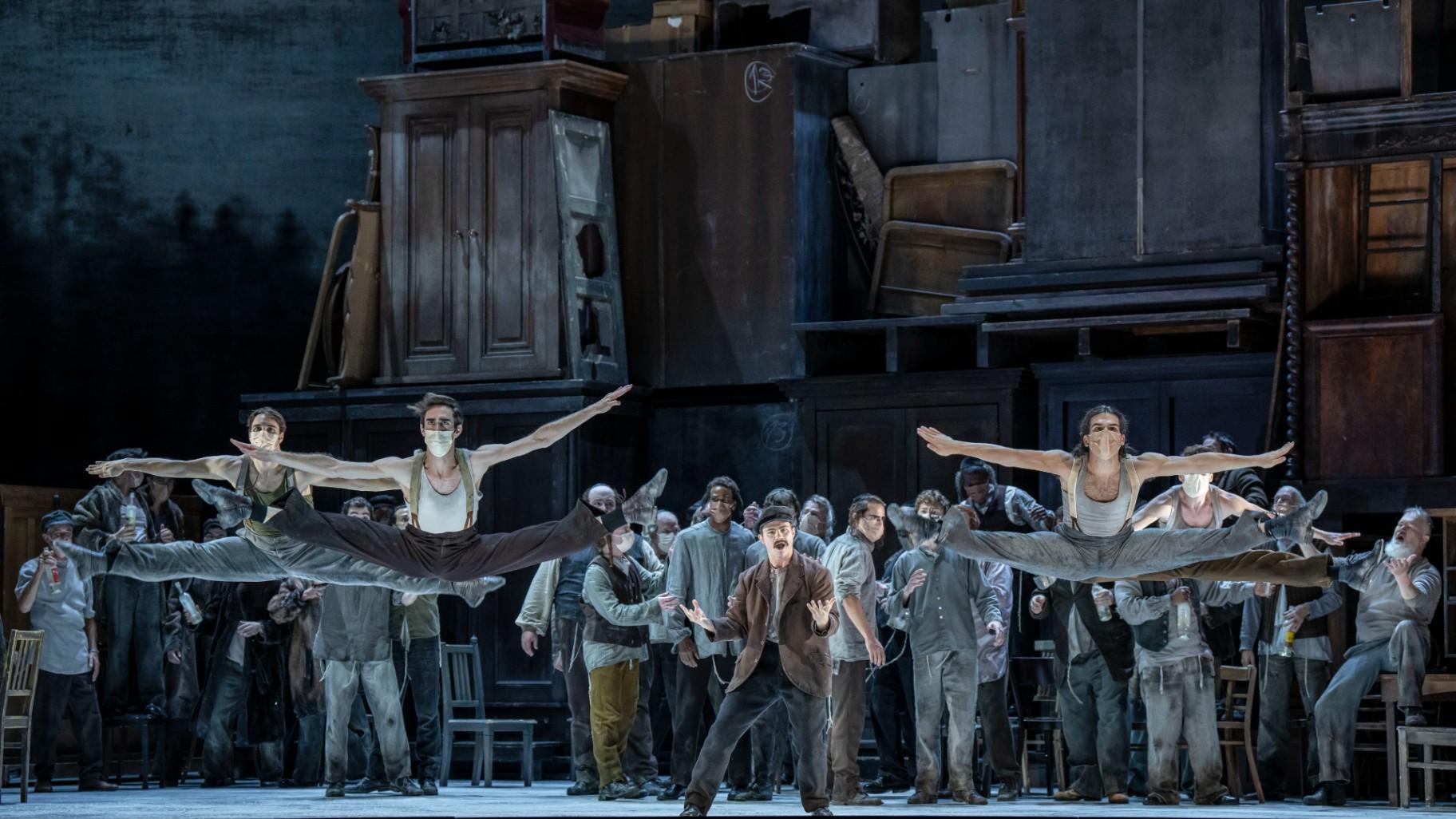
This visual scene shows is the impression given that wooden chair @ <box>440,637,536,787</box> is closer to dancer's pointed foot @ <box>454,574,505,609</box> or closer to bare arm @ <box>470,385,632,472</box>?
dancer's pointed foot @ <box>454,574,505,609</box>

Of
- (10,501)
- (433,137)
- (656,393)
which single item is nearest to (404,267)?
(433,137)

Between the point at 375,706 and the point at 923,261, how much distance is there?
4881 mm

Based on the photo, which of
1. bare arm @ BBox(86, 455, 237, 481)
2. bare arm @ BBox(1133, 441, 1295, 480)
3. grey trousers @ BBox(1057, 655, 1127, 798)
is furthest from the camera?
grey trousers @ BBox(1057, 655, 1127, 798)

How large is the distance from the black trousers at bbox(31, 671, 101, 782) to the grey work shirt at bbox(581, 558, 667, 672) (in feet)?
10.1

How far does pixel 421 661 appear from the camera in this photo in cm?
1331

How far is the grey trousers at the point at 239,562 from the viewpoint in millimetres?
11148

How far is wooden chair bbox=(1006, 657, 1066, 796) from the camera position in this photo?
42.6ft

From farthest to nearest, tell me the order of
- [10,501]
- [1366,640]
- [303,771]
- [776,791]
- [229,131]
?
1. [229,131]
2. [10,501]
3. [303,771]
4. [776,791]
5. [1366,640]

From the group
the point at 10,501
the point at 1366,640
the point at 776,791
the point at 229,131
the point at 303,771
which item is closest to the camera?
the point at 1366,640

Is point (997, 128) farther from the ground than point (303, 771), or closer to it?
farther from the ground

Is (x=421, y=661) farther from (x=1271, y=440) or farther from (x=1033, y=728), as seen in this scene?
(x=1271, y=440)

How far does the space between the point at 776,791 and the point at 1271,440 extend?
11.1 feet

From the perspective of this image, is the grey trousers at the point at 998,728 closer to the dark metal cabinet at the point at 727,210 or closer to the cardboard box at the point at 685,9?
the dark metal cabinet at the point at 727,210

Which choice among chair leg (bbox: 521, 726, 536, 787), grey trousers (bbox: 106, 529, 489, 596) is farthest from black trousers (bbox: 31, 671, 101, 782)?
grey trousers (bbox: 106, 529, 489, 596)
